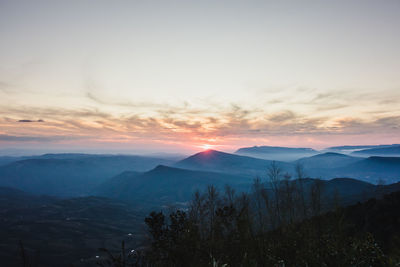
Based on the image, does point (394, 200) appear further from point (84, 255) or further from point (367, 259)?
point (84, 255)

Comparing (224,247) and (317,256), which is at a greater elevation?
(317,256)

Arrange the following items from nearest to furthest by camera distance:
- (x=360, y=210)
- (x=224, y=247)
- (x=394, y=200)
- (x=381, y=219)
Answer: (x=224, y=247), (x=381, y=219), (x=394, y=200), (x=360, y=210)

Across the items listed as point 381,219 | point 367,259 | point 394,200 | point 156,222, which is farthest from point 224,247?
point 394,200

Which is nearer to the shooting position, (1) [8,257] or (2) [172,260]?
(2) [172,260]

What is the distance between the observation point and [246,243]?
9000 millimetres

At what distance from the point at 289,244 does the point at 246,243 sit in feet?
6.09

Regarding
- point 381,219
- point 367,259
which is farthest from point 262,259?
point 381,219

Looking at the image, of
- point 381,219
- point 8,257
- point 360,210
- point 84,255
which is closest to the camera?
point 381,219

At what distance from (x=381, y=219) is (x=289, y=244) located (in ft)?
164

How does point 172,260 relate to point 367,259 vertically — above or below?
below

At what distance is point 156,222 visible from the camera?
9.23 metres

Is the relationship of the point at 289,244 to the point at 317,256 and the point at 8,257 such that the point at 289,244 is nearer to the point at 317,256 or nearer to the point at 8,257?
the point at 317,256

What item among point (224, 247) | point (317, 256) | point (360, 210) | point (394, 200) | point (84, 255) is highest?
point (317, 256)

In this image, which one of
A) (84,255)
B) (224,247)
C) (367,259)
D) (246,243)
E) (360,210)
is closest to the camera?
(367,259)
